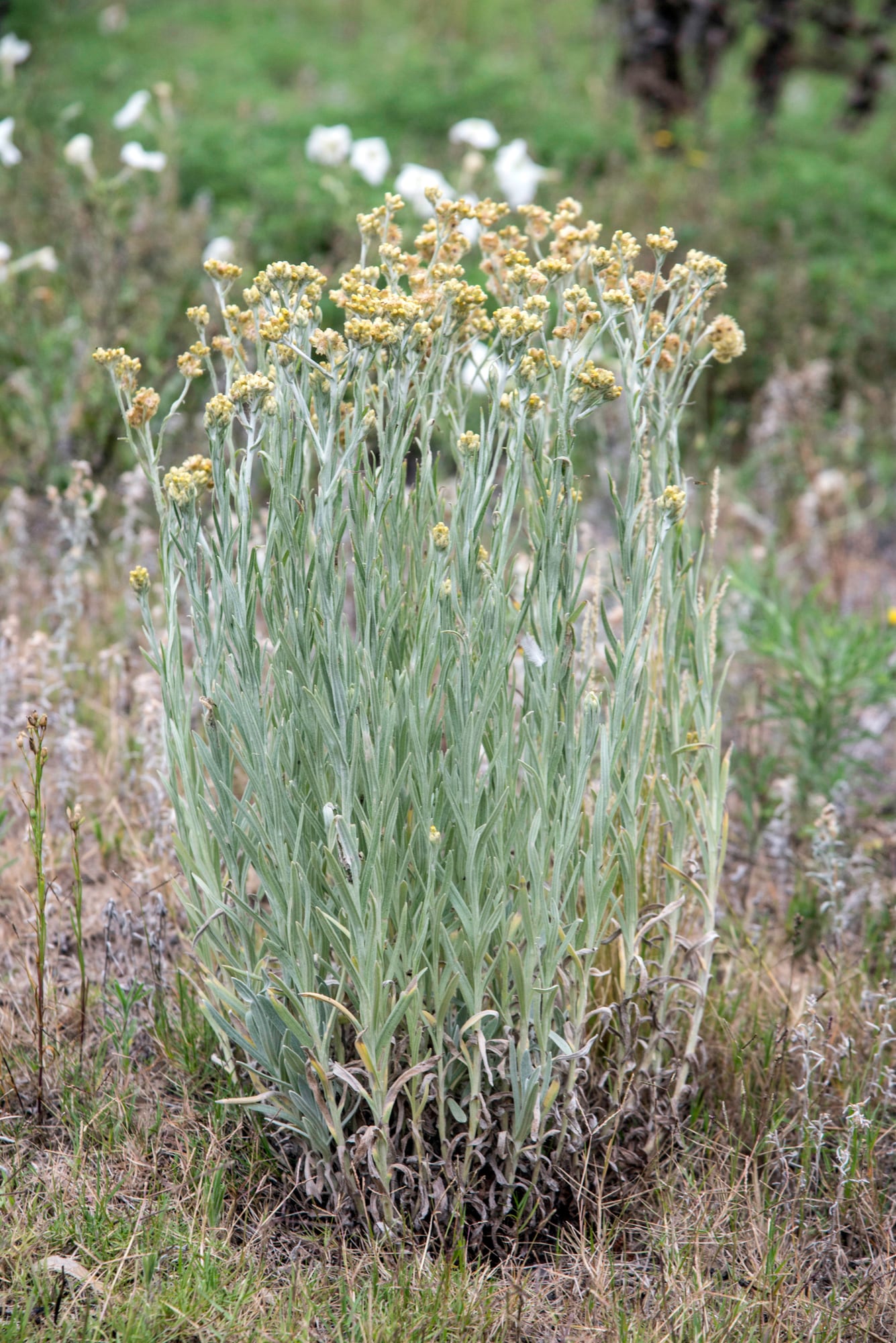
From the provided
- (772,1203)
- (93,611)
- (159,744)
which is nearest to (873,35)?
(93,611)

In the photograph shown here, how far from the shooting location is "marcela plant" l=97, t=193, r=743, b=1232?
1.45 metres

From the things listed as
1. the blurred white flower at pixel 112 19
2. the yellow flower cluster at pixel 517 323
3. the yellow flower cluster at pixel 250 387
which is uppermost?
the blurred white flower at pixel 112 19

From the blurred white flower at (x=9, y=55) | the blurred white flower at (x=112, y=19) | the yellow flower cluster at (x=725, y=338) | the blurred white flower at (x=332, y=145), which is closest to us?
the yellow flower cluster at (x=725, y=338)

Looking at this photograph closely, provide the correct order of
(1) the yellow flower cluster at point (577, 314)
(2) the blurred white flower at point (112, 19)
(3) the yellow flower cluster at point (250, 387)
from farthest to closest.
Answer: (2) the blurred white flower at point (112, 19), (1) the yellow flower cluster at point (577, 314), (3) the yellow flower cluster at point (250, 387)

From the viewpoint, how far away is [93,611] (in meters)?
3.32

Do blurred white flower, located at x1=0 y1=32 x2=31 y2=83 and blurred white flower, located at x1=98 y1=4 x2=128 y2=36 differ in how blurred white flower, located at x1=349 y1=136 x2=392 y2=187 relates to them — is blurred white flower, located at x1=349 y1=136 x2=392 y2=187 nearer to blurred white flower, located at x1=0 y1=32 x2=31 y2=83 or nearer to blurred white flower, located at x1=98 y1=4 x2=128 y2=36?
blurred white flower, located at x1=0 y1=32 x2=31 y2=83

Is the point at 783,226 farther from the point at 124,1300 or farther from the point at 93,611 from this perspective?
the point at 124,1300

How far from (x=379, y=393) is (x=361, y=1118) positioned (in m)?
1.09

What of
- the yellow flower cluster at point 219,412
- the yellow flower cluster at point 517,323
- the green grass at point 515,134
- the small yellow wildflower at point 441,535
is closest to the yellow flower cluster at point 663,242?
the yellow flower cluster at point 517,323

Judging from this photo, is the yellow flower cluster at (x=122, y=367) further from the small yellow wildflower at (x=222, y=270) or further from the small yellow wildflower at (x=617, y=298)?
the small yellow wildflower at (x=617, y=298)

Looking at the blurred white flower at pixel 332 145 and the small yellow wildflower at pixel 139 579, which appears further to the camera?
the blurred white flower at pixel 332 145

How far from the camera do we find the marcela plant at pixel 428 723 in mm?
1447

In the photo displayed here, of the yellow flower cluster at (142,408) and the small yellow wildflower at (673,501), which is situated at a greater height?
the yellow flower cluster at (142,408)

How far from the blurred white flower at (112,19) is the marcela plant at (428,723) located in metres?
6.70
